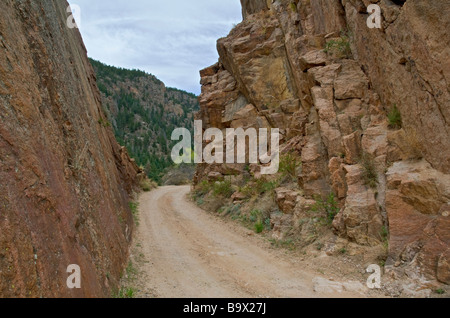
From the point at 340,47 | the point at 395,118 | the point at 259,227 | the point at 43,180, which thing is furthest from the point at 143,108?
the point at 43,180

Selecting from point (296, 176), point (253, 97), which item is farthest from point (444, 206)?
point (253, 97)

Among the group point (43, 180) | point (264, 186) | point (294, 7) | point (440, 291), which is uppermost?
point (294, 7)

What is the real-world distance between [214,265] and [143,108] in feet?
336

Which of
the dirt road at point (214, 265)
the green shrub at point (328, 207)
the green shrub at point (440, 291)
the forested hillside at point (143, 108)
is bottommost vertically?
the dirt road at point (214, 265)

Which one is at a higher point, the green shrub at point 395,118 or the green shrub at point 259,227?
the green shrub at point 395,118

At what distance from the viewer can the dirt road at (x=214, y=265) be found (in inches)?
277

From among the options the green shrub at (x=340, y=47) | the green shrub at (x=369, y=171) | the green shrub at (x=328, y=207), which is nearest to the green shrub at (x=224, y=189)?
the green shrub at (x=328, y=207)

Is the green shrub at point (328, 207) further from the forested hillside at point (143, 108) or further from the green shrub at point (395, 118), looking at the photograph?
the forested hillside at point (143, 108)

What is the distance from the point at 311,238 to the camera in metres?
10.2

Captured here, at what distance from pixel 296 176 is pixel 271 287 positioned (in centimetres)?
749

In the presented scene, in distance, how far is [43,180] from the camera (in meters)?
4.76

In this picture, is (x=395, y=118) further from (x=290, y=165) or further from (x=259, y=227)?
(x=259, y=227)

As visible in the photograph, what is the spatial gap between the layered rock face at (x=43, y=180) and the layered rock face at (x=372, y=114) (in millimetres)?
6940
